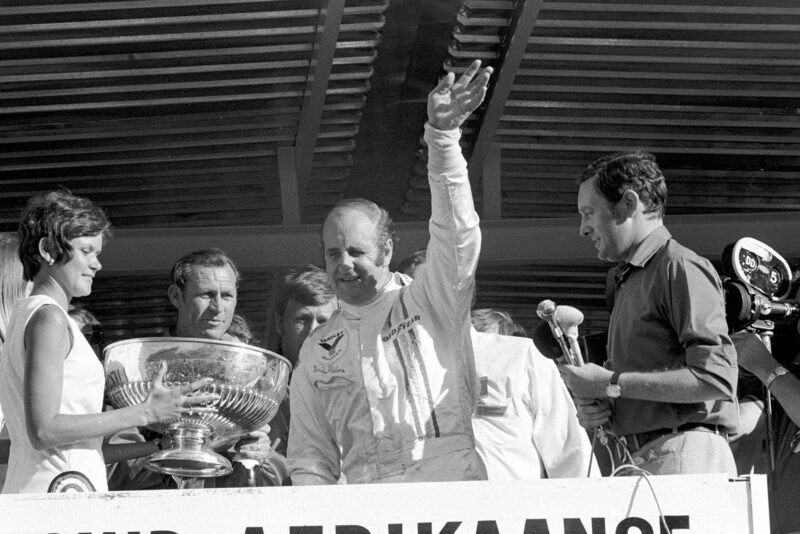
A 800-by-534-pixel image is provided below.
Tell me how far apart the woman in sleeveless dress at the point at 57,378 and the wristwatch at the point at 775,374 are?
1793mm

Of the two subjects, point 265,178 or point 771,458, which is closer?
point 771,458

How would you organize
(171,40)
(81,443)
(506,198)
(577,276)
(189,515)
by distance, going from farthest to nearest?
(577,276) → (506,198) → (171,40) → (81,443) → (189,515)

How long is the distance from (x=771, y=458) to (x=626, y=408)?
2.81 ft

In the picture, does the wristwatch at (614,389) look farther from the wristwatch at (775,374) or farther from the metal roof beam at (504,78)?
the metal roof beam at (504,78)

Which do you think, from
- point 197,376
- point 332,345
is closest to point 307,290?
point 332,345

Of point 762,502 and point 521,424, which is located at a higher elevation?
point 521,424

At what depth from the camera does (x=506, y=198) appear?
653 cm

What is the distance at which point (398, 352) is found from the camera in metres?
3.77

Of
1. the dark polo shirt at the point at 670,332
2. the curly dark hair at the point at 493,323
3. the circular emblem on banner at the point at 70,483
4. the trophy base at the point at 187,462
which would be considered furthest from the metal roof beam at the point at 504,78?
the circular emblem on banner at the point at 70,483

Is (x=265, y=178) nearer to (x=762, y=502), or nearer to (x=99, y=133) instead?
(x=99, y=133)

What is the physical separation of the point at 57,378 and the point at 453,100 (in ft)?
4.07

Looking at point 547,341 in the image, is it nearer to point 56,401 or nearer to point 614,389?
point 614,389

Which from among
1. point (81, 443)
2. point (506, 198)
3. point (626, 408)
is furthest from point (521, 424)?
point (506, 198)

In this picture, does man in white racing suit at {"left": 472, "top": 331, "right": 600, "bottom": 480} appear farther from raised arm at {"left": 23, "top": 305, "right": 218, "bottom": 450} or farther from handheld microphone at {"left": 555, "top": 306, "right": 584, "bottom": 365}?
raised arm at {"left": 23, "top": 305, "right": 218, "bottom": 450}
